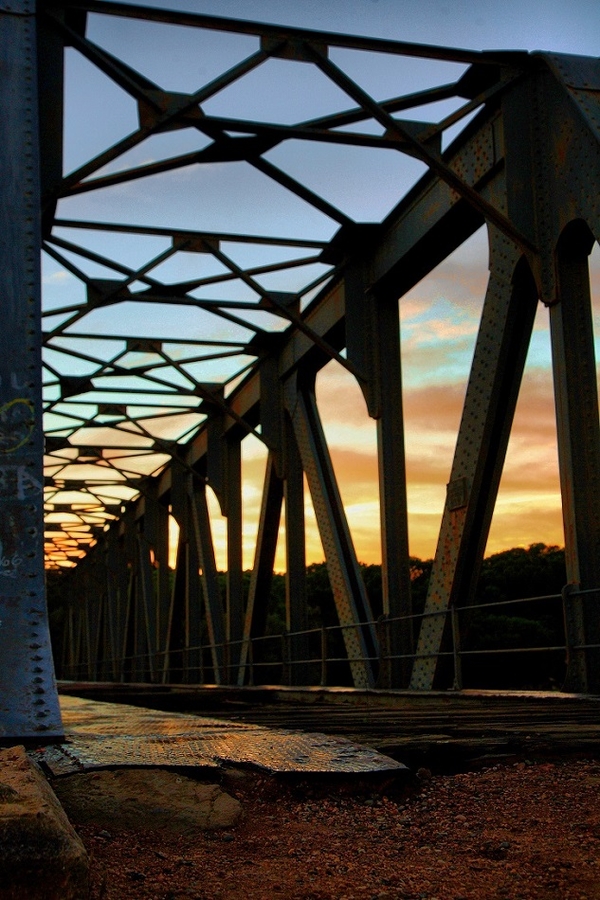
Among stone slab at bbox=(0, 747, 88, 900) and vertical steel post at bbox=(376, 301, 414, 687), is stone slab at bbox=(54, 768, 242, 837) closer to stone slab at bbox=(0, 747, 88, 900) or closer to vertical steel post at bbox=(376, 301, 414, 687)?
stone slab at bbox=(0, 747, 88, 900)

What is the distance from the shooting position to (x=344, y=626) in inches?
474

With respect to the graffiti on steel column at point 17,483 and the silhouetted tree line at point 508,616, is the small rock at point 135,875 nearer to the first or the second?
the graffiti on steel column at point 17,483

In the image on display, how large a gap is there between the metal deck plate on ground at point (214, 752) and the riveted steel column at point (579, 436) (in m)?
3.72

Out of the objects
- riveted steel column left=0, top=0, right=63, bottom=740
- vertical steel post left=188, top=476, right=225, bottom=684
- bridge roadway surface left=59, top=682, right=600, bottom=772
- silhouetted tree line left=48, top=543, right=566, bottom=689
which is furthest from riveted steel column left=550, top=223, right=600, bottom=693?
silhouetted tree line left=48, top=543, right=566, bottom=689

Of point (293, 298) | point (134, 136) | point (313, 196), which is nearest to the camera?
point (134, 136)

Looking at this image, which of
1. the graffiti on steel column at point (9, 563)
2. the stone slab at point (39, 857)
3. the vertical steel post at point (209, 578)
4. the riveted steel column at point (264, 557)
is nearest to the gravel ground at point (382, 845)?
the stone slab at point (39, 857)

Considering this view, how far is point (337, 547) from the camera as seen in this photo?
13.3 m

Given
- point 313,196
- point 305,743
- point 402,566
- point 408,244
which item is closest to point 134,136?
point 313,196

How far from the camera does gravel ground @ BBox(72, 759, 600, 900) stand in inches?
98.2

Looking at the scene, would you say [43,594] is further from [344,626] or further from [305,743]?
[344,626]

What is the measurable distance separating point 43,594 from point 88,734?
2.08 ft

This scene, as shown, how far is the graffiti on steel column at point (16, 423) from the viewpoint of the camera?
16.1 ft

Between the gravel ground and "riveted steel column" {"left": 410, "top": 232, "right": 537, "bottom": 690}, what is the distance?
574 cm

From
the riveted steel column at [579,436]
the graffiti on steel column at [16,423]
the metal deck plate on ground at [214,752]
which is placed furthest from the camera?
the riveted steel column at [579,436]
